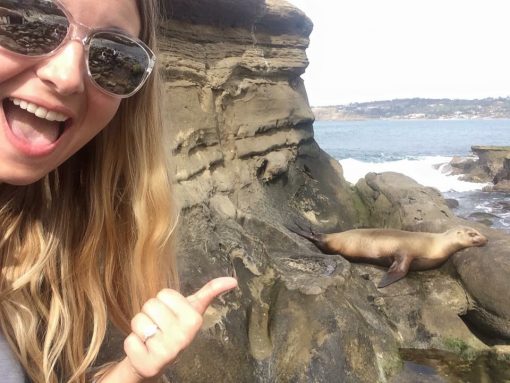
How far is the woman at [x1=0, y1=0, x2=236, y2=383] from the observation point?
127 centimetres

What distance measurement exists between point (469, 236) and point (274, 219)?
9.07ft

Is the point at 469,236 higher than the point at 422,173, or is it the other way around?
the point at 469,236

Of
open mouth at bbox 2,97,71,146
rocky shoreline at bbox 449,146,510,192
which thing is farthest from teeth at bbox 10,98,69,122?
rocky shoreline at bbox 449,146,510,192

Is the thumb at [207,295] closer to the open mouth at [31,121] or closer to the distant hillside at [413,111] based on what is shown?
the open mouth at [31,121]

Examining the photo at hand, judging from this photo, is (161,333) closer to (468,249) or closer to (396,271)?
(396,271)

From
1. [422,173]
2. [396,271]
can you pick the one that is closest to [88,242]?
[396,271]

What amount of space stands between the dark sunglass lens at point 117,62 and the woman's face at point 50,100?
1.1 inches

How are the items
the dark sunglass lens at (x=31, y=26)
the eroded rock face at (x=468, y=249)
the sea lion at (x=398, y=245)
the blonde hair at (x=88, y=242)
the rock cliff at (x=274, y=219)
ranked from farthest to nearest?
1. the sea lion at (x=398, y=245)
2. the eroded rock face at (x=468, y=249)
3. the rock cliff at (x=274, y=219)
4. the blonde hair at (x=88, y=242)
5. the dark sunglass lens at (x=31, y=26)

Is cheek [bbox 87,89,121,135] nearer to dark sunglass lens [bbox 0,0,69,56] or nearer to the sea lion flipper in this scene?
dark sunglass lens [bbox 0,0,69,56]

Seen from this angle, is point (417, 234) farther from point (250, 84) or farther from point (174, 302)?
point (174, 302)

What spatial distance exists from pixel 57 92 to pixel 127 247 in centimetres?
73

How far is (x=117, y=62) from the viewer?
1.42 meters

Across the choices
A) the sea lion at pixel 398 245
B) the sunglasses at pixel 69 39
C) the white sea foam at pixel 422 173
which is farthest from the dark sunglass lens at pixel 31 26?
the white sea foam at pixel 422 173

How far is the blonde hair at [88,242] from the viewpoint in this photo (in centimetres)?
158
